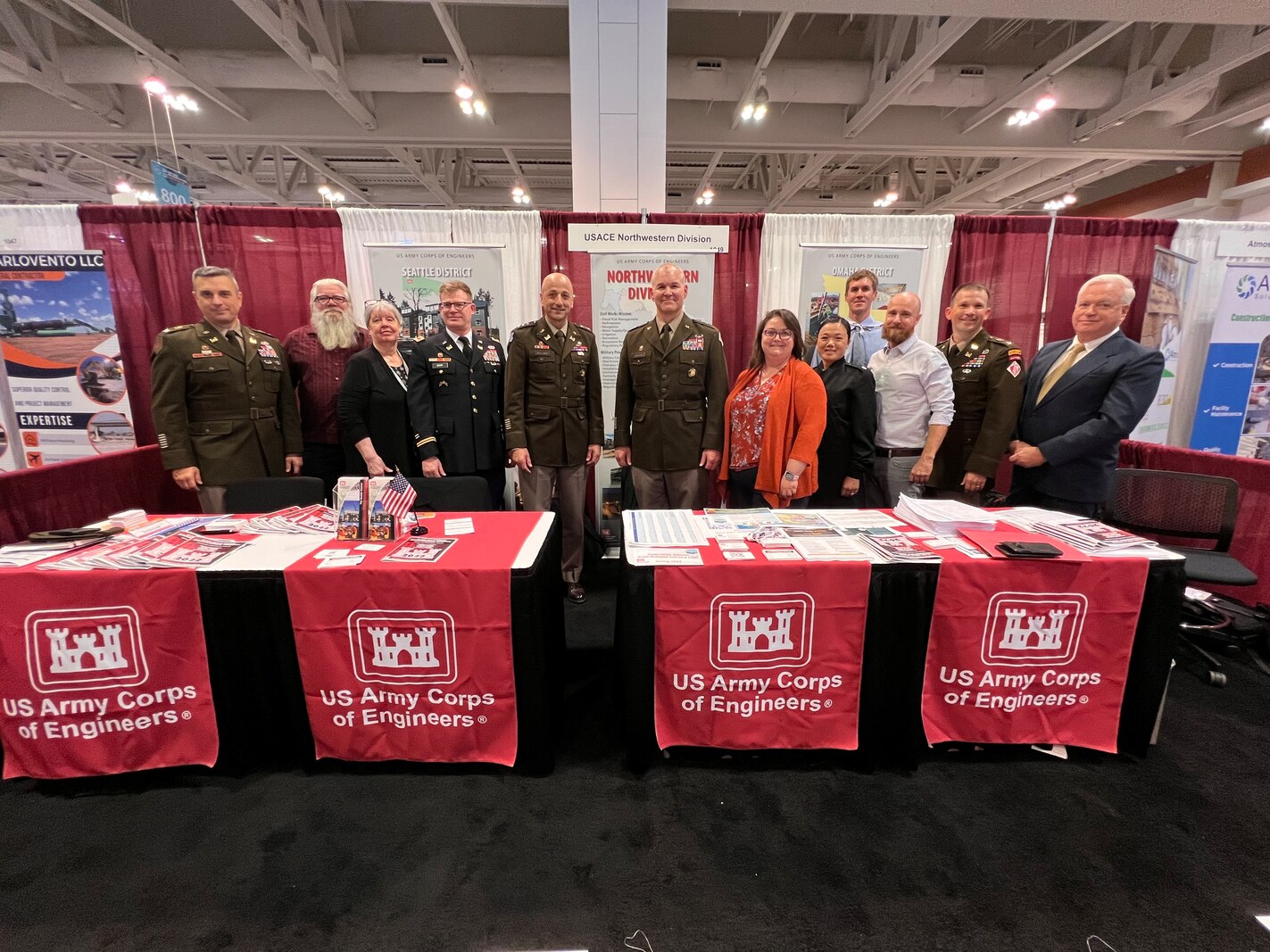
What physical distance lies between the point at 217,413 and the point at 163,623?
1.48 metres

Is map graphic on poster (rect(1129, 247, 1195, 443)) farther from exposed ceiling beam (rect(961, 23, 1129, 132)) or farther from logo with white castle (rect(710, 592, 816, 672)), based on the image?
logo with white castle (rect(710, 592, 816, 672))

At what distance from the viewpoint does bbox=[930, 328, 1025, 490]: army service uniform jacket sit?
255cm

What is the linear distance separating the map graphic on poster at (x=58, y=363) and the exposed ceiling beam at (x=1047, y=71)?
7.18 meters

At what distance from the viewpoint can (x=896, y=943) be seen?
1228 mm

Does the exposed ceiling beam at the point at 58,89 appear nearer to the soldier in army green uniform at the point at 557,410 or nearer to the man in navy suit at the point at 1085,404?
the soldier in army green uniform at the point at 557,410

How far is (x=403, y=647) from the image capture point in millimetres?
1581

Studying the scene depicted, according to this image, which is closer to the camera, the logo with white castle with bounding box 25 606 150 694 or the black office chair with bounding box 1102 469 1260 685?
the logo with white castle with bounding box 25 606 150 694

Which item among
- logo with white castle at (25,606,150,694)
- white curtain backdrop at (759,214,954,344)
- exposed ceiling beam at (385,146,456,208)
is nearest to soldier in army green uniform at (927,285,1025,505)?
white curtain backdrop at (759,214,954,344)

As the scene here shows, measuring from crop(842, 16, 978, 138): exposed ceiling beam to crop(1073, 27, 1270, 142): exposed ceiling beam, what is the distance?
6.22 feet

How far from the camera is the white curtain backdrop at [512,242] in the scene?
3578 millimetres

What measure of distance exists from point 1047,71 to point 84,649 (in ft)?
23.9

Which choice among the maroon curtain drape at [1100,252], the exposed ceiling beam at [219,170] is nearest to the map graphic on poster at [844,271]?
the maroon curtain drape at [1100,252]

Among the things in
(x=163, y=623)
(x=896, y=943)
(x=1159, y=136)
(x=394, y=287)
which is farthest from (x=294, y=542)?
(x=1159, y=136)

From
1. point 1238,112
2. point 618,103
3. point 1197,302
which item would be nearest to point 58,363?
point 618,103
